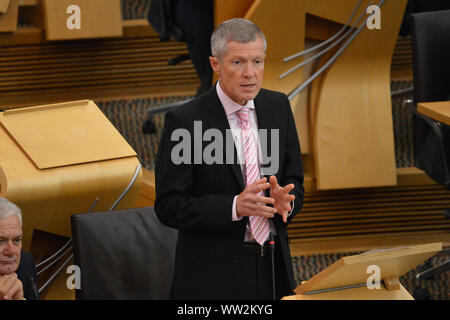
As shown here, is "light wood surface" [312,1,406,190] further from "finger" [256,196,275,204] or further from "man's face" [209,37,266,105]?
"finger" [256,196,275,204]

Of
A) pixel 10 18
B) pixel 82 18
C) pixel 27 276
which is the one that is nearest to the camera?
pixel 27 276

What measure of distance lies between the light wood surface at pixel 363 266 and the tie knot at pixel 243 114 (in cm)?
40

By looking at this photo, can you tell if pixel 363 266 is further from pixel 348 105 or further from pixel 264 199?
pixel 348 105

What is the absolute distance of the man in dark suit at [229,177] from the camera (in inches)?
74.5

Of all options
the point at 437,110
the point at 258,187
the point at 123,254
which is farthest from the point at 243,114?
the point at 437,110

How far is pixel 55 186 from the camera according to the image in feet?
8.15

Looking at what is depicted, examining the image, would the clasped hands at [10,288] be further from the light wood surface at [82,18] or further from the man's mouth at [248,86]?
the light wood surface at [82,18]

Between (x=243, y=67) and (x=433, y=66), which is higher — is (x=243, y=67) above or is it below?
above

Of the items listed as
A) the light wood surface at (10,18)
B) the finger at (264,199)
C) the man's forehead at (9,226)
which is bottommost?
the man's forehead at (9,226)

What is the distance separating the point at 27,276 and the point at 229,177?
679 millimetres

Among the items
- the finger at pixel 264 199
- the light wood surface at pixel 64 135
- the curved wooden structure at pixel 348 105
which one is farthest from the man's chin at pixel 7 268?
the curved wooden structure at pixel 348 105

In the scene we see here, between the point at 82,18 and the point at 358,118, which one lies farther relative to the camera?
the point at 82,18

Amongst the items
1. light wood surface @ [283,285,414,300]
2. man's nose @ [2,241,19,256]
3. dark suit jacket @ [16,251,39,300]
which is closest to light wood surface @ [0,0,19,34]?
dark suit jacket @ [16,251,39,300]
